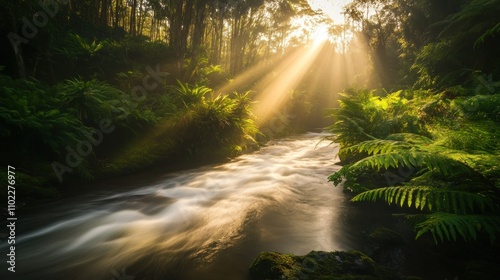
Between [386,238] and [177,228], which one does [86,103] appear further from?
[386,238]

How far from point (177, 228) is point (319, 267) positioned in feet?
8.20


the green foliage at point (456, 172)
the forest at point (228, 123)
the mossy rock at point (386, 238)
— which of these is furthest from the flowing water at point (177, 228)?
the green foliage at point (456, 172)

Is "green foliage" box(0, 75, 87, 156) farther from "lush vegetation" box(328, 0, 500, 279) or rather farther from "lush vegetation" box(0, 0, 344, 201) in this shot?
"lush vegetation" box(328, 0, 500, 279)

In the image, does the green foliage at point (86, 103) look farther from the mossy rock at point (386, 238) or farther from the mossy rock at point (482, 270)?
the mossy rock at point (482, 270)

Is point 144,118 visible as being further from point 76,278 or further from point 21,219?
point 76,278

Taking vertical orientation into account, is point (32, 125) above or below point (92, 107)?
below

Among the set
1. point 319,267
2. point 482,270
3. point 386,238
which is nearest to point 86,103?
point 319,267

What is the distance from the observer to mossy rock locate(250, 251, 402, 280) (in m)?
2.63

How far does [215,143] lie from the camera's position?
9836 mm

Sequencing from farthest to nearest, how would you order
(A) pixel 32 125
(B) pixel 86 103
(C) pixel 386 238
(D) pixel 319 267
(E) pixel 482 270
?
(B) pixel 86 103, (A) pixel 32 125, (C) pixel 386 238, (D) pixel 319 267, (E) pixel 482 270

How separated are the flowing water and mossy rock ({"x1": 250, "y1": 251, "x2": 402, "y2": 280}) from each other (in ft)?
1.04

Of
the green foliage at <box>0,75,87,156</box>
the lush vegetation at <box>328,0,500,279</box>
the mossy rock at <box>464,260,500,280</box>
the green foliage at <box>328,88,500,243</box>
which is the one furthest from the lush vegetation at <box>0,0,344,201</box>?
the mossy rock at <box>464,260,500,280</box>

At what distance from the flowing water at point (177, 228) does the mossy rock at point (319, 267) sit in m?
0.32

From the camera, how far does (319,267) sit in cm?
275
